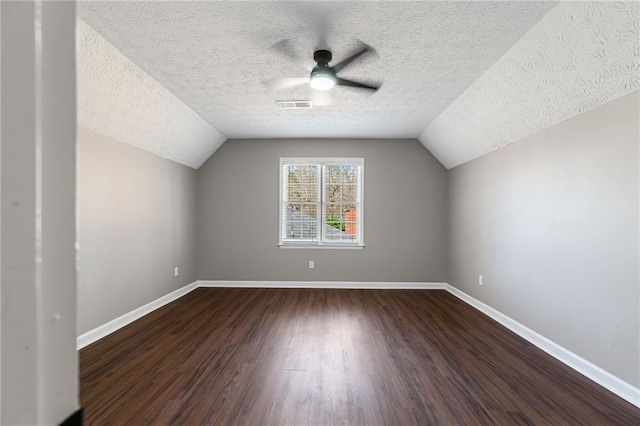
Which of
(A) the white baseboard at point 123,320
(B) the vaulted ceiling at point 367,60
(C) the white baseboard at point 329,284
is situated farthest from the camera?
(C) the white baseboard at point 329,284

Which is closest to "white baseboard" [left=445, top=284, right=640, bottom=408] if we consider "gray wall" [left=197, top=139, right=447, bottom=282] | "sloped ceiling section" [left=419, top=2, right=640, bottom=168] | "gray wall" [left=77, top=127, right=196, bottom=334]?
"gray wall" [left=197, top=139, right=447, bottom=282]

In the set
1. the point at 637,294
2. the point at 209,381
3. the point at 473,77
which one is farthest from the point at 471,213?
the point at 209,381

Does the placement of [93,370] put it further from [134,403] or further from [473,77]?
[473,77]

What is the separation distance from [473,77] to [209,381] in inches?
140

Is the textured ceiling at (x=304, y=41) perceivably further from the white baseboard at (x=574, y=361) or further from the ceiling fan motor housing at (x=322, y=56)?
the white baseboard at (x=574, y=361)

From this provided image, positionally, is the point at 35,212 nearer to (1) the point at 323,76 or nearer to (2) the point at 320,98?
(1) the point at 323,76

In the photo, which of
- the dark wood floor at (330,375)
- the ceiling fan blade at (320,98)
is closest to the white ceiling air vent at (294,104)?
the ceiling fan blade at (320,98)

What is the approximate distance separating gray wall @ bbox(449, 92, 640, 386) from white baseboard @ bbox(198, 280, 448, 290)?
1.28m

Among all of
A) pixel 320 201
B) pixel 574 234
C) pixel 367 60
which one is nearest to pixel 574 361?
pixel 574 234

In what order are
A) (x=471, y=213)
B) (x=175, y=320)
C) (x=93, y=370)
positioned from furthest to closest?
(x=471, y=213) → (x=175, y=320) → (x=93, y=370)

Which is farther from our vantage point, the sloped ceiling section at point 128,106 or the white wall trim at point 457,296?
the sloped ceiling section at point 128,106

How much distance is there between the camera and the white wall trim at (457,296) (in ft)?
7.02

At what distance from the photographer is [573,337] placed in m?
2.47

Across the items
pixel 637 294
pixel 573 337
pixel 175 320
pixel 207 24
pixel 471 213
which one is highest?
pixel 207 24
